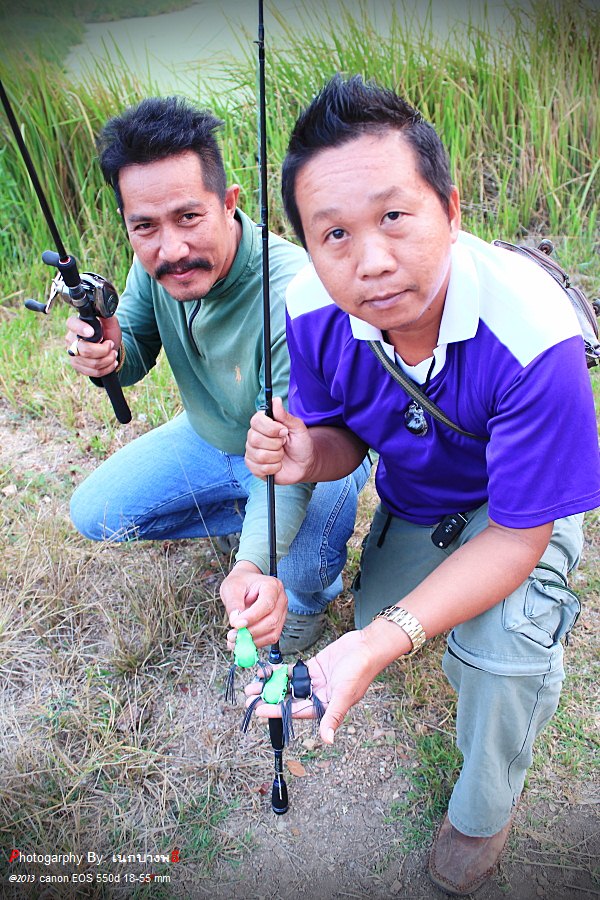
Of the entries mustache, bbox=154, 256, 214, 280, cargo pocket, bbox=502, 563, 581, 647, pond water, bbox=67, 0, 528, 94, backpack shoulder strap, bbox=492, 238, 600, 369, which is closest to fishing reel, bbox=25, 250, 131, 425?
mustache, bbox=154, 256, 214, 280

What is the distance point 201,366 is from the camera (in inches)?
96.3

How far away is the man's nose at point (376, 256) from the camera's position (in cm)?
145

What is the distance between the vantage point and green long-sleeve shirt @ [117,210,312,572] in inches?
84.0

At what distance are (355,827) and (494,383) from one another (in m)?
1.27

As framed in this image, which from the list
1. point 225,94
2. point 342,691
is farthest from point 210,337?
point 225,94

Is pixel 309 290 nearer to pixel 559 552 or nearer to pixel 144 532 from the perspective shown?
pixel 559 552

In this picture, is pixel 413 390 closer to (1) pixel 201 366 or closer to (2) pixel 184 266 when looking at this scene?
(2) pixel 184 266

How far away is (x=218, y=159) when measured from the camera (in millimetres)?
2219

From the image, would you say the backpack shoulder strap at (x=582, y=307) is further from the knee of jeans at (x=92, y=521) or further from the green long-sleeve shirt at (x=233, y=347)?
the knee of jeans at (x=92, y=521)

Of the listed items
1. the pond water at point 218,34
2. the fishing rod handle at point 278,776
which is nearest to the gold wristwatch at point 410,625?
the fishing rod handle at point 278,776

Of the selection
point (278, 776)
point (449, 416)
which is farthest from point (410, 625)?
point (278, 776)

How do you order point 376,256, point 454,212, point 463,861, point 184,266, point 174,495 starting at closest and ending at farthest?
point 376,256
point 454,212
point 463,861
point 184,266
point 174,495

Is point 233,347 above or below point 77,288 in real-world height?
below

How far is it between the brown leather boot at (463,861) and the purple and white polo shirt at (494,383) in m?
0.87
